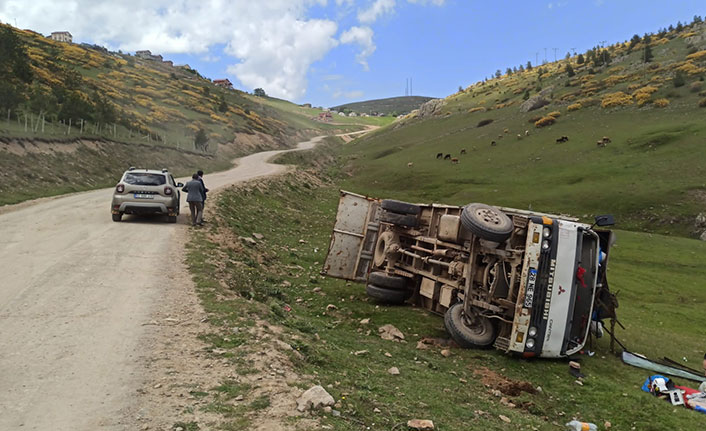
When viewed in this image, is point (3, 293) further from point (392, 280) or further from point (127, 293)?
point (392, 280)

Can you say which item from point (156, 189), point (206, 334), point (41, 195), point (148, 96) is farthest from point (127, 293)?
point (148, 96)

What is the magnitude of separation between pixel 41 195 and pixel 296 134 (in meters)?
108

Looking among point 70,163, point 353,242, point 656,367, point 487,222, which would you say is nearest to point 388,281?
point 353,242

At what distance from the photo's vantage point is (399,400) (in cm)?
621

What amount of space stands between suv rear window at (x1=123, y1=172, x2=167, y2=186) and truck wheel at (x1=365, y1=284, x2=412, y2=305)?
30.3ft

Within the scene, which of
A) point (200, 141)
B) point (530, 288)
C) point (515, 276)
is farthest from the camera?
point (200, 141)

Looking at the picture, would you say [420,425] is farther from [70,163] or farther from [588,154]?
[588,154]

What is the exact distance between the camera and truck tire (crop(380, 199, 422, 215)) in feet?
41.4

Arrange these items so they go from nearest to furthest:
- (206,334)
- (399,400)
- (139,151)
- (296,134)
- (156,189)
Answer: (399,400) < (206,334) < (156,189) < (139,151) < (296,134)

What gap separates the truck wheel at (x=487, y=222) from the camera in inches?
368

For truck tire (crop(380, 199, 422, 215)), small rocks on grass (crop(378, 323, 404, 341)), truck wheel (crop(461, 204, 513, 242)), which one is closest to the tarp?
truck wheel (crop(461, 204, 513, 242))

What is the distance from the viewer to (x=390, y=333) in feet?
35.1

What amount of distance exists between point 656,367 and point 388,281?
21.2 ft

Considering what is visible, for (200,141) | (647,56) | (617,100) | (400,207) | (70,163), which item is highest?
(647,56)
